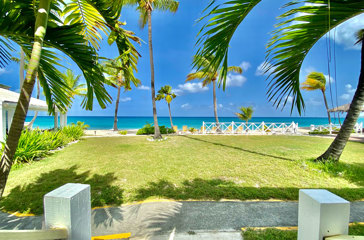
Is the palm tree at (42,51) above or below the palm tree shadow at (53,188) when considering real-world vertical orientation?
above

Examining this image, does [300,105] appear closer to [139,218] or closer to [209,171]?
[209,171]

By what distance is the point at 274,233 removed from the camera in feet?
7.02

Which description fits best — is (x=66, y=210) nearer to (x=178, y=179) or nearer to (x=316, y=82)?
(x=178, y=179)

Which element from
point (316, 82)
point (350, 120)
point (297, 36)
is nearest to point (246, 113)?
point (316, 82)

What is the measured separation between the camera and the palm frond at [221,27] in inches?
73.9

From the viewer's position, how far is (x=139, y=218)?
2.52 metres

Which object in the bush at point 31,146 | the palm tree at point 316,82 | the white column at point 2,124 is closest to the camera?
the bush at point 31,146

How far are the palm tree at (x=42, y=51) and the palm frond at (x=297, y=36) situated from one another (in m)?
2.63

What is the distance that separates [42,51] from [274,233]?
3925 mm

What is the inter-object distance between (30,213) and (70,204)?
284 cm

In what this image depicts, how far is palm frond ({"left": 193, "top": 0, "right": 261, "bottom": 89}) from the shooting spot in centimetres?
188

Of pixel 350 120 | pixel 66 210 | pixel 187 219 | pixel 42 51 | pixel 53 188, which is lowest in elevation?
pixel 53 188

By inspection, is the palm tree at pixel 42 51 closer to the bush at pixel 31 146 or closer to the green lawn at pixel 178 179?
the green lawn at pixel 178 179

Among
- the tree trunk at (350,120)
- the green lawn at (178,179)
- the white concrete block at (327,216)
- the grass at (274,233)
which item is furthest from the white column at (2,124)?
the tree trunk at (350,120)
